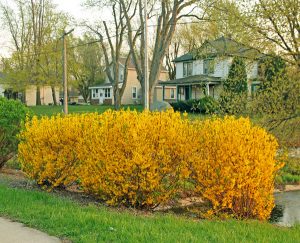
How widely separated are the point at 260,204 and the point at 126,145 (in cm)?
247

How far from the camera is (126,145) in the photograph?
709cm

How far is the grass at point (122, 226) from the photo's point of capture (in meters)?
5.31

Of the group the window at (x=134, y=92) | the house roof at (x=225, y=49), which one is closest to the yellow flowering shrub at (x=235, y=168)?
the house roof at (x=225, y=49)

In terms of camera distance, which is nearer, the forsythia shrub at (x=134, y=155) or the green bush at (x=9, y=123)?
the forsythia shrub at (x=134, y=155)

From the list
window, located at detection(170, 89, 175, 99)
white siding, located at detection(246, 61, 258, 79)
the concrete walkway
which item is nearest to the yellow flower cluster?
the concrete walkway

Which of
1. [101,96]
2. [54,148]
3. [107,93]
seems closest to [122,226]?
[54,148]

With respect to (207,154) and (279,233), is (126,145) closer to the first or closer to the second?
(207,154)

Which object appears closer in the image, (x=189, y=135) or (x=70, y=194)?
(x=189, y=135)

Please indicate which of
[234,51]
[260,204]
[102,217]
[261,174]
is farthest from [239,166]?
[234,51]

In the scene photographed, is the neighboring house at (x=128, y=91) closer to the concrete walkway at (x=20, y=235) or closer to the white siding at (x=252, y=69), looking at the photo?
the white siding at (x=252, y=69)

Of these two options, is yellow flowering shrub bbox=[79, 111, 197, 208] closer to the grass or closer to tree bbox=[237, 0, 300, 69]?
the grass

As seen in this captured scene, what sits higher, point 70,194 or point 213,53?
point 213,53

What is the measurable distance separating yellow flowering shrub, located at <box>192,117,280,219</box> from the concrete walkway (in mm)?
2789

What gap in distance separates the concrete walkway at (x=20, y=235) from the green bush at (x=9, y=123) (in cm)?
589
